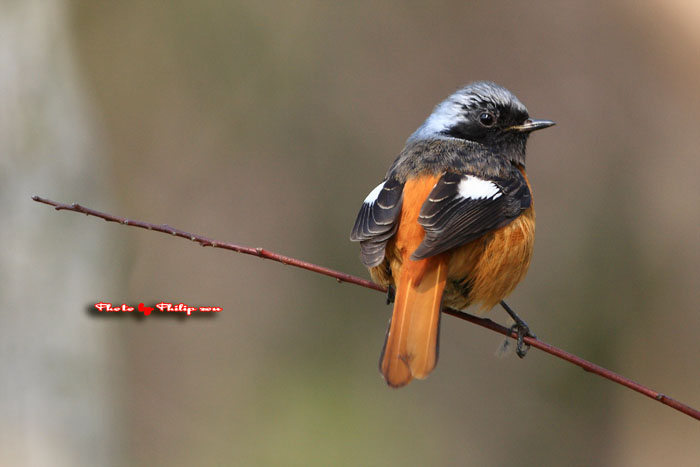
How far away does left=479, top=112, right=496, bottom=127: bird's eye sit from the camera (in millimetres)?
3850

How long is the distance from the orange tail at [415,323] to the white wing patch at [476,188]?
0.37 meters

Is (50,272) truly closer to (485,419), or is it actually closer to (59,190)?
(59,190)

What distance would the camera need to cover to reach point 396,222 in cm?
320

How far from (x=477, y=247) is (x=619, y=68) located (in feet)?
13.5

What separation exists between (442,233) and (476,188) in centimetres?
48

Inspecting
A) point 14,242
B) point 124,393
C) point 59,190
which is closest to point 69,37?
point 59,190

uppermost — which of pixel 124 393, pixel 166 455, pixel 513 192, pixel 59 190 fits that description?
pixel 59 190

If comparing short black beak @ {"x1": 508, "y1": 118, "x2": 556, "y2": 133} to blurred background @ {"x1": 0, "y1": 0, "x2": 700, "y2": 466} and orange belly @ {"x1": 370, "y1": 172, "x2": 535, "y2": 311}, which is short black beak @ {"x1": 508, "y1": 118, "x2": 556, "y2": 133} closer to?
orange belly @ {"x1": 370, "y1": 172, "x2": 535, "y2": 311}

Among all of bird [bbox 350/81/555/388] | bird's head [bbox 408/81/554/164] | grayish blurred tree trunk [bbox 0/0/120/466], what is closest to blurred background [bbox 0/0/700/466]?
grayish blurred tree trunk [bbox 0/0/120/466]

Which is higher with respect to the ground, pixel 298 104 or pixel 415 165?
pixel 298 104

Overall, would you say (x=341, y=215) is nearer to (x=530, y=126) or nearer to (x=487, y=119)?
(x=487, y=119)

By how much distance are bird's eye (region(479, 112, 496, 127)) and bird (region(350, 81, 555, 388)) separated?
37mm

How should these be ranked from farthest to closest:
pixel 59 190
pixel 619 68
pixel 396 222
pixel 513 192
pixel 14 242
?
pixel 619 68 < pixel 59 190 < pixel 14 242 < pixel 513 192 < pixel 396 222

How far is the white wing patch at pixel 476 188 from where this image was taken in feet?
10.8
